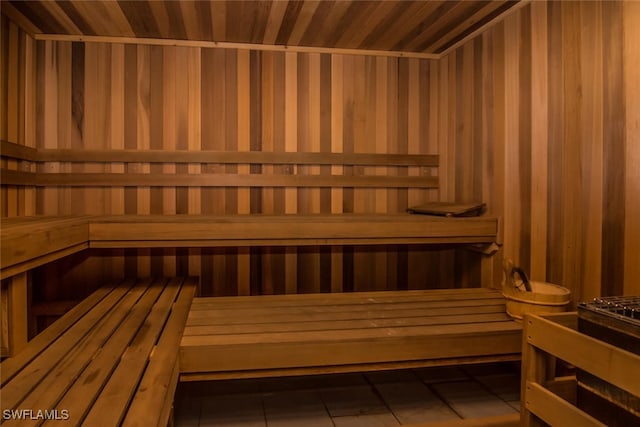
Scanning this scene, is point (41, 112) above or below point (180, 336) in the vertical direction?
above

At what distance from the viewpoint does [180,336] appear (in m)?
1.61

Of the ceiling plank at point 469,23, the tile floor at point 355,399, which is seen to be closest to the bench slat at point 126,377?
the tile floor at point 355,399

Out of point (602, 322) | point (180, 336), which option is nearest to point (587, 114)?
point (602, 322)

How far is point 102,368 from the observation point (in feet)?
4.27

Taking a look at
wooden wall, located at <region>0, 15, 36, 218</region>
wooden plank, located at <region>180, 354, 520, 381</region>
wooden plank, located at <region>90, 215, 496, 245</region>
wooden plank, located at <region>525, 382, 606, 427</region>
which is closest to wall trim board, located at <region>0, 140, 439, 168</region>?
wooden wall, located at <region>0, 15, 36, 218</region>

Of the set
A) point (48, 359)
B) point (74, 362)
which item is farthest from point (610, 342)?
point (48, 359)

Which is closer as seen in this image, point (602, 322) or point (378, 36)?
point (602, 322)

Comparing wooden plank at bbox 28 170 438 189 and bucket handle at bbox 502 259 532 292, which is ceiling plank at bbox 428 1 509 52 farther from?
bucket handle at bbox 502 259 532 292

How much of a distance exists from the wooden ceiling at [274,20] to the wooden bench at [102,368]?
1.64m

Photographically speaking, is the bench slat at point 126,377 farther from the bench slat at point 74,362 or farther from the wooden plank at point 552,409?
the wooden plank at point 552,409

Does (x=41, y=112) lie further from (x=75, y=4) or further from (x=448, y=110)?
(x=448, y=110)

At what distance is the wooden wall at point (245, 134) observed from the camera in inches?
106

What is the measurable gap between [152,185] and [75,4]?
111 cm

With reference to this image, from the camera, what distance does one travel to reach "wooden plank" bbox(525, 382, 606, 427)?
1.09 meters
